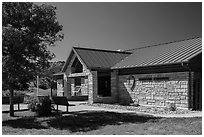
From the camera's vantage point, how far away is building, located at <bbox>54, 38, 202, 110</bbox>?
15.6 m

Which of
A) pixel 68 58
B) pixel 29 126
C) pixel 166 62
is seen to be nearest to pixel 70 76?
pixel 68 58

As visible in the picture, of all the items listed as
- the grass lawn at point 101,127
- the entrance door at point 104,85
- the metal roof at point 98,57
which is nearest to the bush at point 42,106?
the grass lawn at point 101,127

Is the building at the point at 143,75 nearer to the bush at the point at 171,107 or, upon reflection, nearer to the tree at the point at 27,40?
the bush at the point at 171,107

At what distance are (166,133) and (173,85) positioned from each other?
7.93 meters

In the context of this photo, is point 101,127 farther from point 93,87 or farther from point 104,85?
point 104,85

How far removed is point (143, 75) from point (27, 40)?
8745 mm

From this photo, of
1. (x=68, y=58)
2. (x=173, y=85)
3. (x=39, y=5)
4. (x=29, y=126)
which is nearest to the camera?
(x=29, y=126)

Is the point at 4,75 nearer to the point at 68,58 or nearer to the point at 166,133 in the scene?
the point at 166,133

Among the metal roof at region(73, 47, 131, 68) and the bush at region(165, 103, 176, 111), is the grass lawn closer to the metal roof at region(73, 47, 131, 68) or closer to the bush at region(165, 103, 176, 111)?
the bush at region(165, 103, 176, 111)

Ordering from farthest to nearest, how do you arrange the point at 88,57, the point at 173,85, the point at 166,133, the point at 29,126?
the point at 88,57, the point at 173,85, the point at 29,126, the point at 166,133

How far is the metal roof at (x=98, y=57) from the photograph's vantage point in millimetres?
21750

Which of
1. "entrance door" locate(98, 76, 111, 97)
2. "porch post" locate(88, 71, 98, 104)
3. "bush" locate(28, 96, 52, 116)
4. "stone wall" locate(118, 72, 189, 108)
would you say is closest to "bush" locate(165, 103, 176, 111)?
"stone wall" locate(118, 72, 189, 108)

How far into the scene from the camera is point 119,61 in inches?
906

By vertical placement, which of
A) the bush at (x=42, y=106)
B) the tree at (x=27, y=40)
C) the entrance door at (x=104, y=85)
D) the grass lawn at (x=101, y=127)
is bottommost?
the grass lawn at (x=101, y=127)
